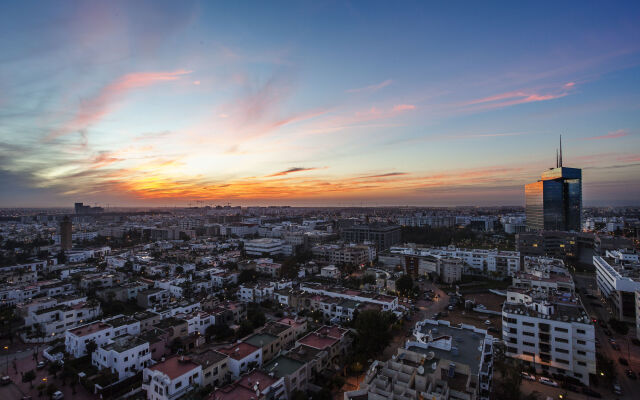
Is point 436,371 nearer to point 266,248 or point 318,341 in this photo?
point 318,341

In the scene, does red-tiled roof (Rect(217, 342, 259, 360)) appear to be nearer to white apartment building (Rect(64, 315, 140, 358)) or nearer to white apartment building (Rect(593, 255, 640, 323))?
white apartment building (Rect(64, 315, 140, 358))

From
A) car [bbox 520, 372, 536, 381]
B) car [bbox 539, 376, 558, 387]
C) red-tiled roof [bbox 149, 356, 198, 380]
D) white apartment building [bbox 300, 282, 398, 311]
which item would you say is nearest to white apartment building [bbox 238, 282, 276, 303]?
white apartment building [bbox 300, 282, 398, 311]

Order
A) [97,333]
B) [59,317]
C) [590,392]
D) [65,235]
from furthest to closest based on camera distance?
[65,235], [59,317], [97,333], [590,392]

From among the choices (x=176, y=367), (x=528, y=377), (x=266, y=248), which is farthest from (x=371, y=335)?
(x=266, y=248)

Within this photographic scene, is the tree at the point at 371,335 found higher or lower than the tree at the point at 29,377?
higher

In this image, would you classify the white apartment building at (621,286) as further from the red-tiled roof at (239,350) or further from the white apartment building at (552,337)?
the red-tiled roof at (239,350)

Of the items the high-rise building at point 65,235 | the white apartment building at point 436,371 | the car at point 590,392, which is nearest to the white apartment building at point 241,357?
the white apartment building at point 436,371

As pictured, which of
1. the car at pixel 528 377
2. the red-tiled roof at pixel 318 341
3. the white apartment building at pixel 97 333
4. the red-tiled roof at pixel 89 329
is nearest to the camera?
the car at pixel 528 377
